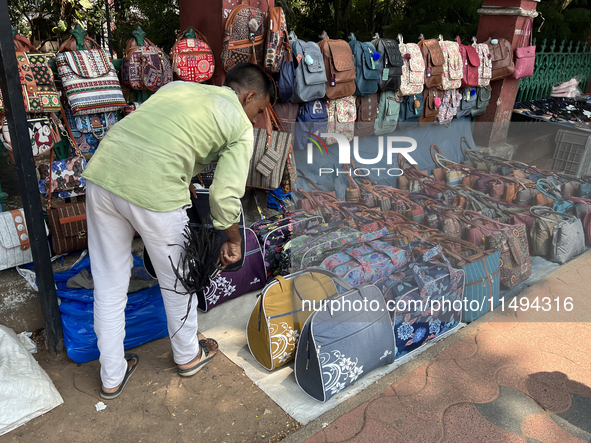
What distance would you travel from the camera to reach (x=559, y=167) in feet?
18.2

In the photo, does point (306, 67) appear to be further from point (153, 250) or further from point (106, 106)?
point (153, 250)

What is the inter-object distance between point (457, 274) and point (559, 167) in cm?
391

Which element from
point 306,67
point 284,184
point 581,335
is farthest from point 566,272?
point 306,67

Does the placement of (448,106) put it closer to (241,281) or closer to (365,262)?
(365,262)

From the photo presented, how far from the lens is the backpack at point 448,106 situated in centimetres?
496

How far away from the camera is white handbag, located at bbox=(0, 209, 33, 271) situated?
2.49m

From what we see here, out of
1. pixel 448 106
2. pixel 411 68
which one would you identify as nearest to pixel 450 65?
pixel 448 106

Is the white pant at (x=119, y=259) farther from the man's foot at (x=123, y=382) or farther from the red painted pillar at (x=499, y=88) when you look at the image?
the red painted pillar at (x=499, y=88)

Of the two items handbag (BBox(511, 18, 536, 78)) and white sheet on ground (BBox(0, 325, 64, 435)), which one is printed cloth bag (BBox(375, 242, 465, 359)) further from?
handbag (BBox(511, 18, 536, 78))

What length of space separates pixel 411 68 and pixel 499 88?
6.39 feet

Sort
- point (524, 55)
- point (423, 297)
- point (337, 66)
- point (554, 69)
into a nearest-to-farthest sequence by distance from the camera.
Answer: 1. point (423, 297)
2. point (337, 66)
3. point (524, 55)
4. point (554, 69)

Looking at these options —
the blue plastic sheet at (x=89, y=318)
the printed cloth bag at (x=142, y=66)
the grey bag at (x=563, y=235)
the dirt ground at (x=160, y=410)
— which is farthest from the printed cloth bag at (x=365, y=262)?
the printed cloth bag at (x=142, y=66)

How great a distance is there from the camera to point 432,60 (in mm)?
4492

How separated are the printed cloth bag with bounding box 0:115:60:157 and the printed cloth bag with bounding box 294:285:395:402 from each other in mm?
1931
